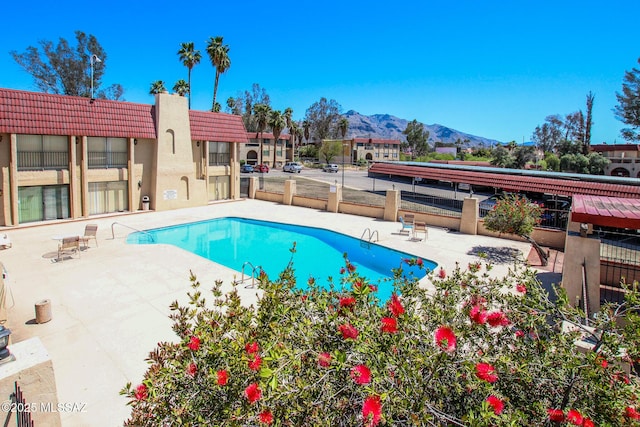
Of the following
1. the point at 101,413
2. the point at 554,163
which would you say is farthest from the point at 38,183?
the point at 554,163

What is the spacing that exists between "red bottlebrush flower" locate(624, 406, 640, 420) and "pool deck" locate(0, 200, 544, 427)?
6526 mm

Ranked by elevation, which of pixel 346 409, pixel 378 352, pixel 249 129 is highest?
pixel 249 129

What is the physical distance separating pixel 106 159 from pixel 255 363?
2370cm

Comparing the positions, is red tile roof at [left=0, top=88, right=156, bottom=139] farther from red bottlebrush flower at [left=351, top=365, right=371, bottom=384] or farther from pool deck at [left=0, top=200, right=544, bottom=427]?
red bottlebrush flower at [left=351, top=365, right=371, bottom=384]

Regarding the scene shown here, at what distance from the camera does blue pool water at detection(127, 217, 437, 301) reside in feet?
51.6

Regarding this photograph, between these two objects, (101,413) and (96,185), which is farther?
(96,185)

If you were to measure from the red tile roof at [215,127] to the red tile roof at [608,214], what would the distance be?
23.3 metres

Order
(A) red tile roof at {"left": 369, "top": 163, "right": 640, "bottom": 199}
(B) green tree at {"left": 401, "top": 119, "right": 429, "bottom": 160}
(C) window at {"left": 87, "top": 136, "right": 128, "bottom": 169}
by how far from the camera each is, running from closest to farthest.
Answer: (A) red tile roof at {"left": 369, "top": 163, "right": 640, "bottom": 199}, (C) window at {"left": 87, "top": 136, "right": 128, "bottom": 169}, (B) green tree at {"left": 401, "top": 119, "right": 429, "bottom": 160}

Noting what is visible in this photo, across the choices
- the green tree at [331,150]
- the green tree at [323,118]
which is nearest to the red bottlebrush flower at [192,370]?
the green tree at [331,150]

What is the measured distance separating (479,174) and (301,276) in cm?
2105

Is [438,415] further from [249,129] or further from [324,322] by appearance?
[249,129]

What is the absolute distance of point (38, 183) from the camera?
20.1m

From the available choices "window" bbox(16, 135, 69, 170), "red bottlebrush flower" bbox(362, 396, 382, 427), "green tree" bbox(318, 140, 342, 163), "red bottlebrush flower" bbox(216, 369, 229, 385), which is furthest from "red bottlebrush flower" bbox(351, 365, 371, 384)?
"green tree" bbox(318, 140, 342, 163)

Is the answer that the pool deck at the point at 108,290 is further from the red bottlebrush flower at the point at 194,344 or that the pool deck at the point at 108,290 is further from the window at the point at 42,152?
the red bottlebrush flower at the point at 194,344
